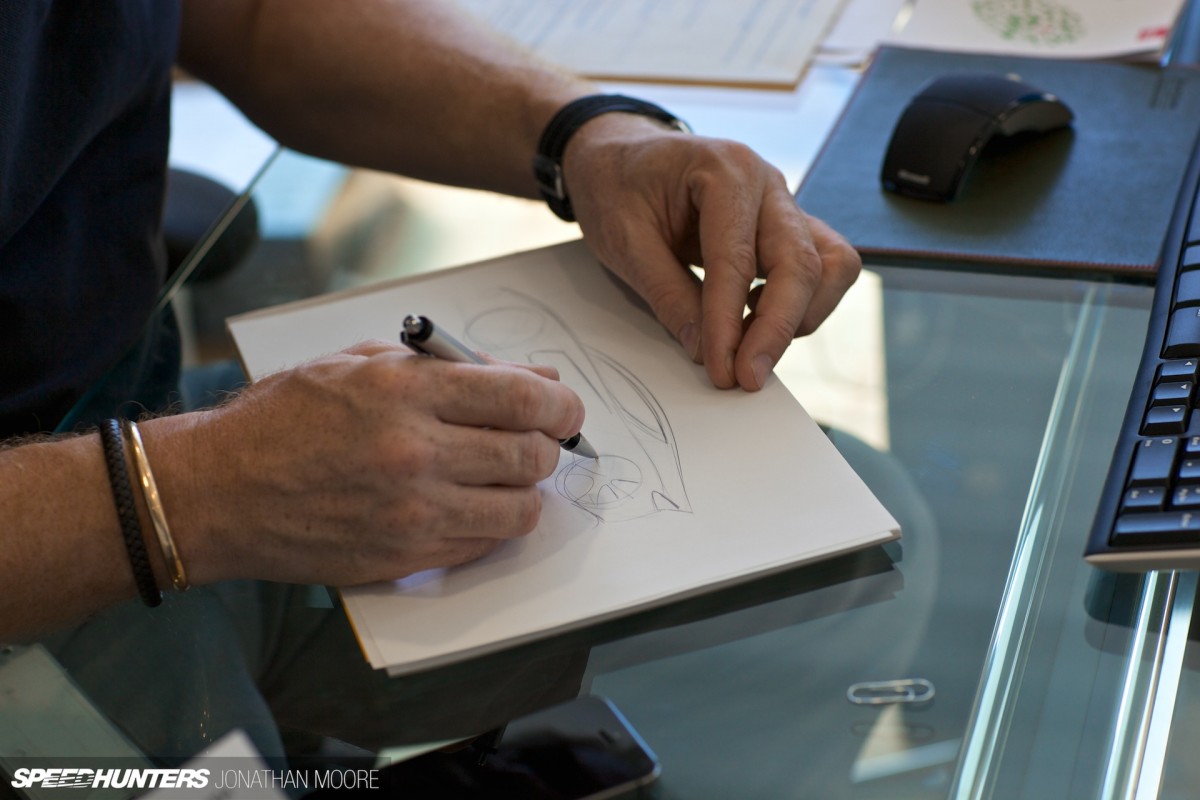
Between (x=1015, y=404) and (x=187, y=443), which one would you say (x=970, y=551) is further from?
(x=187, y=443)

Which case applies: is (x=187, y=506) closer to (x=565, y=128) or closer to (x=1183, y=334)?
(x=565, y=128)

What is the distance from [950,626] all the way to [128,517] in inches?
17.3

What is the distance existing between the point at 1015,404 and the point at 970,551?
0.46 feet

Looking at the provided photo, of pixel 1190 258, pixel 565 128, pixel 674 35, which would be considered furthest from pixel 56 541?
pixel 674 35

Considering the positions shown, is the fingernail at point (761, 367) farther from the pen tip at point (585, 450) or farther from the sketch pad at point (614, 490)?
the pen tip at point (585, 450)

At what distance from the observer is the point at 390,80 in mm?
983

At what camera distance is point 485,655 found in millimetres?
569

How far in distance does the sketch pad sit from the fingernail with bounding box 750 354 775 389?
0.01m

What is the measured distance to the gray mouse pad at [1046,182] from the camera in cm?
85

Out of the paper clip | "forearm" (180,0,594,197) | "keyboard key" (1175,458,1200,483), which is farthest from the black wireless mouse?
the paper clip

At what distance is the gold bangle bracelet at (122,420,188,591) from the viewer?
591 millimetres

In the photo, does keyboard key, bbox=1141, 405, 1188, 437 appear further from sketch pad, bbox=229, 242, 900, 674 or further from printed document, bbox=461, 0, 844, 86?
printed document, bbox=461, 0, 844, 86

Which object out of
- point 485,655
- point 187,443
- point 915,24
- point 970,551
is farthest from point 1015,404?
point 915,24

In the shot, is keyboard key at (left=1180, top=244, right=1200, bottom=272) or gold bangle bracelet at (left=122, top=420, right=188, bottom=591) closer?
gold bangle bracelet at (left=122, top=420, right=188, bottom=591)
